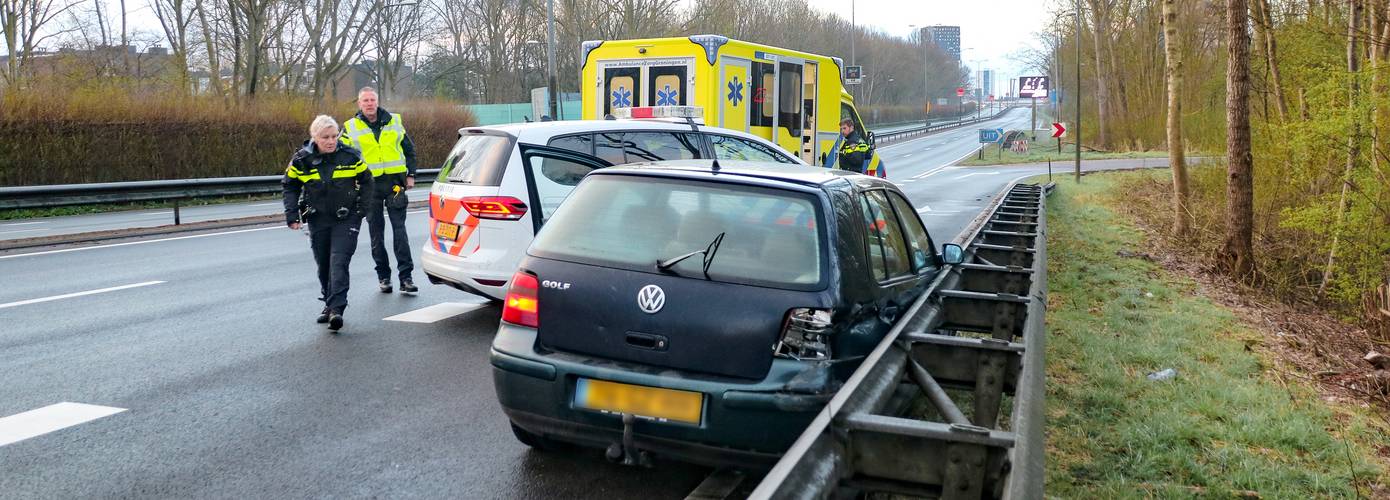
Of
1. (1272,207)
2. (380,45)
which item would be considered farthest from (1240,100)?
(380,45)

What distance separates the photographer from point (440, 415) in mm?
5457

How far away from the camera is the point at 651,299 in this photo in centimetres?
412

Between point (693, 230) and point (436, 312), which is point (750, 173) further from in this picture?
point (436, 312)

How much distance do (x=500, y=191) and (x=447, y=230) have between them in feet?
1.98

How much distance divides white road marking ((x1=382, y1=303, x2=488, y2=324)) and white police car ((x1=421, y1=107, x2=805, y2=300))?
337 millimetres

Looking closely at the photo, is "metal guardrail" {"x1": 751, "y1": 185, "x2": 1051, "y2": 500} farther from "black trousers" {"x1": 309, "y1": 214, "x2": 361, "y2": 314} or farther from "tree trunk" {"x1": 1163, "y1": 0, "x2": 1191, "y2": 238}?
"tree trunk" {"x1": 1163, "y1": 0, "x2": 1191, "y2": 238}

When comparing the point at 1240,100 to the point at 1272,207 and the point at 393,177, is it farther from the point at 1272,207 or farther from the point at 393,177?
the point at 393,177

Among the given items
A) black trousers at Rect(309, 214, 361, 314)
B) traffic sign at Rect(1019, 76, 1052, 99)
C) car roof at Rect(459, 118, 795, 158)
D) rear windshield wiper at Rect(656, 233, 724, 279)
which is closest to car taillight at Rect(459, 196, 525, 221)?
car roof at Rect(459, 118, 795, 158)

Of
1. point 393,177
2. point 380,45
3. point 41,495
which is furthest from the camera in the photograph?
point 380,45

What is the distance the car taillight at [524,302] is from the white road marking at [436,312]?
3.75 m

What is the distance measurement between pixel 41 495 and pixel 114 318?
4.33 meters

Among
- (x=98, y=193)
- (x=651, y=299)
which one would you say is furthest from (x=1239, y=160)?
(x=98, y=193)

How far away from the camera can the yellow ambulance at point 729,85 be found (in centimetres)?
1503

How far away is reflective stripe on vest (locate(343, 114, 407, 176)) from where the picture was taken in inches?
359
